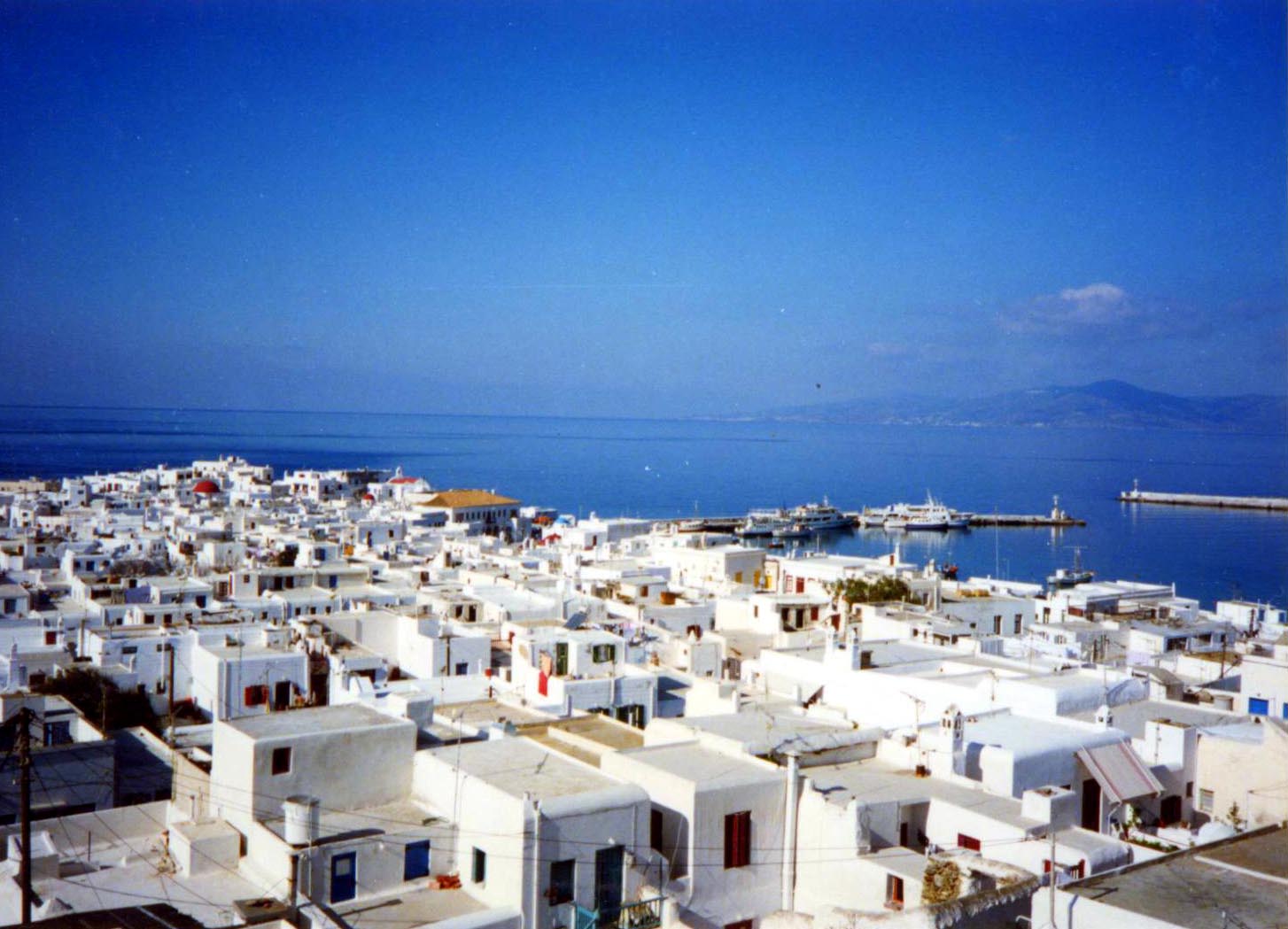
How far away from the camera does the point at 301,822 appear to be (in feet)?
24.2

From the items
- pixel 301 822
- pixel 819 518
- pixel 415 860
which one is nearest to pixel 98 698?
pixel 301 822

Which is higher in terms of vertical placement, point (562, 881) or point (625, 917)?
point (562, 881)

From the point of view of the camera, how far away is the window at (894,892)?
726cm

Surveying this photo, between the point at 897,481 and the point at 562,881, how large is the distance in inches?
4739

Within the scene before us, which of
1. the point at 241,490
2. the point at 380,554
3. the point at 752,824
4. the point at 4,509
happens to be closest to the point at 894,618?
the point at 752,824

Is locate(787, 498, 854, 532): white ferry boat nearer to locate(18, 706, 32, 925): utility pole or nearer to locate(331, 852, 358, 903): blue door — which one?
locate(331, 852, 358, 903): blue door

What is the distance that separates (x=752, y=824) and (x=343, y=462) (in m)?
120

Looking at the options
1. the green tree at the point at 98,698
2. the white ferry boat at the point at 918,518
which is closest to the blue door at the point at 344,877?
the green tree at the point at 98,698

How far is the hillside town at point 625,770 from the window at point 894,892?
34 mm

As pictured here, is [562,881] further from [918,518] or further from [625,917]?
[918,518]

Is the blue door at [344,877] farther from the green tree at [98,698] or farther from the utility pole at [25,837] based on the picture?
the green tree at [98,698]

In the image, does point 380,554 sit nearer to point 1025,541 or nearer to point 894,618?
point 894,618

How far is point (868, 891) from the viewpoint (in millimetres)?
7461

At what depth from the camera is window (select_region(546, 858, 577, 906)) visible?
701 cm
